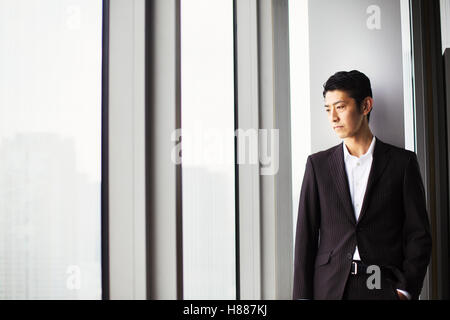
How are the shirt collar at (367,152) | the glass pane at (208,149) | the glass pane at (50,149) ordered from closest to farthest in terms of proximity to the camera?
the glass pane at (50,149) → the glass pane at (208,149) → the shirt collar at (367,152)

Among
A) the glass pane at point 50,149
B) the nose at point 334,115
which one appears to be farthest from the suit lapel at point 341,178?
the glass pane at point 50,149

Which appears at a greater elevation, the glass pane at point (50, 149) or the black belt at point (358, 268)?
the glass pane at point (50, 149)

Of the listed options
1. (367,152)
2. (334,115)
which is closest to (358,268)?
(367,152)

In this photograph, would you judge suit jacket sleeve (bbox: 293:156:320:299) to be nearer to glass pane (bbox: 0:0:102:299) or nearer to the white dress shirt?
the white dress shirt

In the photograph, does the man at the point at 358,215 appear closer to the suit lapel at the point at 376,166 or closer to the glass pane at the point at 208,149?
the suit lapel at the point at 376,166

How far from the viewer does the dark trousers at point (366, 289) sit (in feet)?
4.38

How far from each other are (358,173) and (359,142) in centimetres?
14

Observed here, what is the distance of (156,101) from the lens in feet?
4.04

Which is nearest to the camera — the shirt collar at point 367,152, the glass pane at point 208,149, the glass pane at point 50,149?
the glass pane at point 50,149

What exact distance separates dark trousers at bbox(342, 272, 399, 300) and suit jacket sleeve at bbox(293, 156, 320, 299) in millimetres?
150

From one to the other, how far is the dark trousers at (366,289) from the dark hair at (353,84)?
0.68 m
